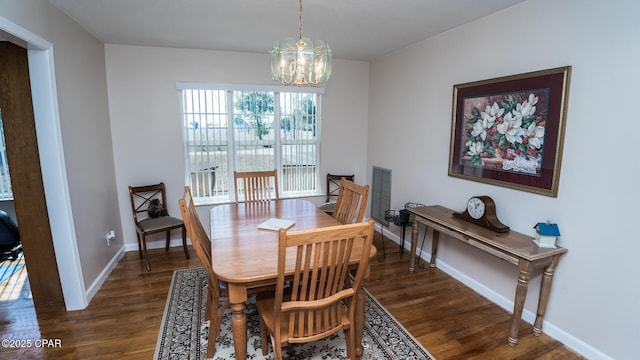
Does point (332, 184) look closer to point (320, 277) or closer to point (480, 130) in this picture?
point (480, 130)

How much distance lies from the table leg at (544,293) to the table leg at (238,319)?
6.78 feet

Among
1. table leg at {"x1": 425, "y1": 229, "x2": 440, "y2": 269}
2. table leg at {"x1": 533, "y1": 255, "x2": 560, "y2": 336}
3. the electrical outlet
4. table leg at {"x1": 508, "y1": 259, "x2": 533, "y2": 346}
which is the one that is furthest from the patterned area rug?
the electrical outlet

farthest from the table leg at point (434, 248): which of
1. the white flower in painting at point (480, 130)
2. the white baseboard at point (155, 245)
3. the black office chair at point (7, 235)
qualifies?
the black office chair at point (7, 235)

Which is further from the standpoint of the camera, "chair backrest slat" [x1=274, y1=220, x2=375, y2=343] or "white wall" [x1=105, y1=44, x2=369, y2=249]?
"white wall" [x1=105, y1=44, x2=369, y2=249]

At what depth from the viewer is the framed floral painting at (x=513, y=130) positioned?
210cm

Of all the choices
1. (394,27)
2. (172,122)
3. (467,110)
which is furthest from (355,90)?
(172,122)

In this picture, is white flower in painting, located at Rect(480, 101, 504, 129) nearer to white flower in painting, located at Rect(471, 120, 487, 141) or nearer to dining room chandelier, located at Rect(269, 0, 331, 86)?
white flower in painting, located at Rect(471, 120, 487, 141)

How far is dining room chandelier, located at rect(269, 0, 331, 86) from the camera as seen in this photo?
6.47 ft

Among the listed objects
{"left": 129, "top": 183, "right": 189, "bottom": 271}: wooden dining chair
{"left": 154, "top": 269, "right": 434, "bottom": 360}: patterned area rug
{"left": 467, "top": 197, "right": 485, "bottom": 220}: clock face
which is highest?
{"left": 467, "top": 197, "right": 485, "bottom": 220}: clock face

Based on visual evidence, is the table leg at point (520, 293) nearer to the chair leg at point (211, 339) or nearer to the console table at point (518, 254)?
the console table at point (518, 254)

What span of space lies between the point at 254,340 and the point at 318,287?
0.95m

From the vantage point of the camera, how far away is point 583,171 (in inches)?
77.3

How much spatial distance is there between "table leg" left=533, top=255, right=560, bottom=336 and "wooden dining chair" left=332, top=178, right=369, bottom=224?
4.41 ft

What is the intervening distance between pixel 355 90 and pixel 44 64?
133 inches
